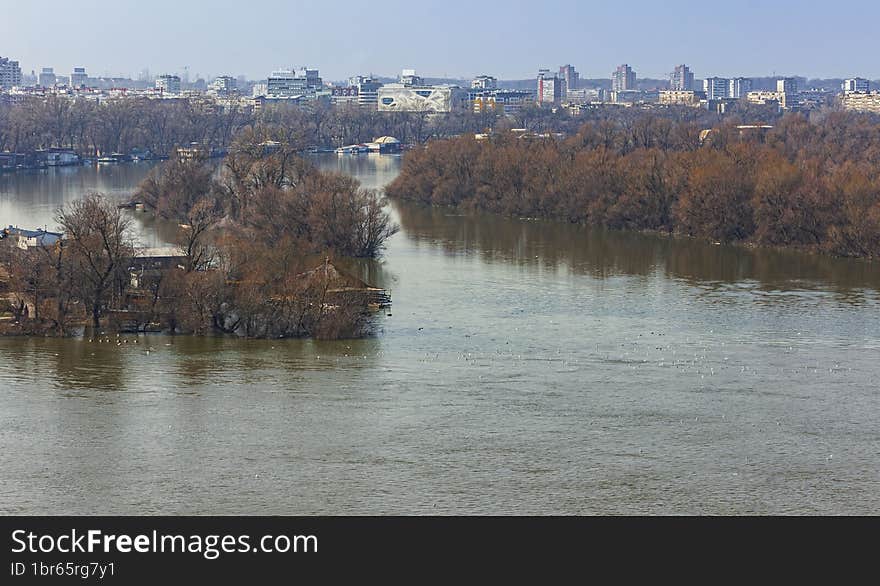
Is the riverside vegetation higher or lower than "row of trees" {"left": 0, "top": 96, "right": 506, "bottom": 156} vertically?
lower

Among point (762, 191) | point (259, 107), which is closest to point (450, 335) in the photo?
point (762, 191)

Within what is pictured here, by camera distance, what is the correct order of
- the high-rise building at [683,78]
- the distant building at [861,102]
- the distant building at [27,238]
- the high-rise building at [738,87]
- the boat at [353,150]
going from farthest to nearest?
the high-rise building at [683,78], the high-rise building at [738,87], the distant building at [861,102], the boat at [353,150], the distant building at [27,238]

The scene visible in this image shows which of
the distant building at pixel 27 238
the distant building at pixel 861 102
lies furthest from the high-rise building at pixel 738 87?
the distant building at pixel 27 238

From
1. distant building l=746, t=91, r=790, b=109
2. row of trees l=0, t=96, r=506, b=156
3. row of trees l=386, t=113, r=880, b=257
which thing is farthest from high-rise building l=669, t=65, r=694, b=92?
row of trees l=386, t=113, r=880, b=257

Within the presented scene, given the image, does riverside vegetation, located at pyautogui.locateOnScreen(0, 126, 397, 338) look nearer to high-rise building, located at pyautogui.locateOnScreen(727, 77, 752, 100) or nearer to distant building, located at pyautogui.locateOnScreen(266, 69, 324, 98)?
distant building, located at pyautogui.locateOnScreen(266, 69, 324, 98)

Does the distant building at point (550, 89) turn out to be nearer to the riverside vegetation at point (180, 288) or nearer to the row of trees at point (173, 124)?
the row of trees at point (173, 124)

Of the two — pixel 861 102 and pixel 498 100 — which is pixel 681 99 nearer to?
pixel 861 102
